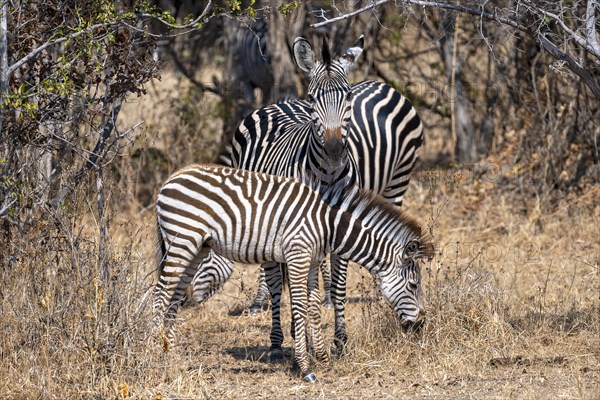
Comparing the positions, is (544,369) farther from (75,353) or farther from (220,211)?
(75,353)

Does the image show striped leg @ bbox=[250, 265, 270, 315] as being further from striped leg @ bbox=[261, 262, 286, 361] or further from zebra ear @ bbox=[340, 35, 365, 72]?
zebra ear @ bbox=[340, 35, 365, 72]

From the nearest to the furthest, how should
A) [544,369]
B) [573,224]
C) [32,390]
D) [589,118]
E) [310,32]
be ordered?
[32,390] < [544,369] < [573,224] < [589,118] < [310,32]

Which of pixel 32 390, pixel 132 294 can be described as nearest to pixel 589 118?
pixel 132 294

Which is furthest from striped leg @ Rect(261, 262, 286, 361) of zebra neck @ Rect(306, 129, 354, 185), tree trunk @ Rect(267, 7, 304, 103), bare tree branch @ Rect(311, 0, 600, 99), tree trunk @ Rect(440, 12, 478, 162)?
tree trunk @ Rect(440, 12, 478, 162)

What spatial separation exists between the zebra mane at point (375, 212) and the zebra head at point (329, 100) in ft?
1.35

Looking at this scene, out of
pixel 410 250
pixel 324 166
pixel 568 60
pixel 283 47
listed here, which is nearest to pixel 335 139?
pixel 324 166

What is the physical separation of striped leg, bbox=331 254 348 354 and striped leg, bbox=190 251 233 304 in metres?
1.18

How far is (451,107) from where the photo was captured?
40.7 ft

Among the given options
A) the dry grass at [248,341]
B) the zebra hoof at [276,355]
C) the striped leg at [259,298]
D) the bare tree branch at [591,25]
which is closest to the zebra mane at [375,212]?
the dry grass at [248,341]

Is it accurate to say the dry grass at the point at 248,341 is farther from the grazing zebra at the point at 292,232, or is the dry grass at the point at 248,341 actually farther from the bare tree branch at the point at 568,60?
the bare tree branch at the point at 568,60

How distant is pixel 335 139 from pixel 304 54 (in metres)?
0.83

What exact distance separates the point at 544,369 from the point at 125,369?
2.79 m

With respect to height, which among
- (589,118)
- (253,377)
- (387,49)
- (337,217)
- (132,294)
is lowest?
(253,377)

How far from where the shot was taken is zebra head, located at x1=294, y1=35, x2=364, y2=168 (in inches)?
279
